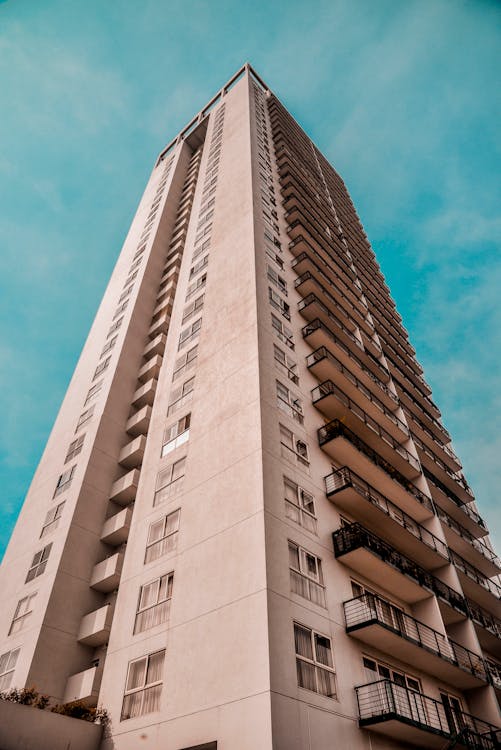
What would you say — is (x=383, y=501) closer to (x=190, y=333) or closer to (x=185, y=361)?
(x=185, y=361)

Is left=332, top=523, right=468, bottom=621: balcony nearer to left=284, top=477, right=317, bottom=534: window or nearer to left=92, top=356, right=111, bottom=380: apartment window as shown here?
left=284, top=477, right=317, bottom=534: window

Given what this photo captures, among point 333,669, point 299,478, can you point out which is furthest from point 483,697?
point 299,478

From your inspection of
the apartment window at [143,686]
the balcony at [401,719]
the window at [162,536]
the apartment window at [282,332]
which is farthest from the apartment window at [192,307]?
the balcony at [401,719]

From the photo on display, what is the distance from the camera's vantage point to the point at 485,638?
2830 centimetres

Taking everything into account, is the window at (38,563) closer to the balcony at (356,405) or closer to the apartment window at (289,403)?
the apartment window at (289,403)

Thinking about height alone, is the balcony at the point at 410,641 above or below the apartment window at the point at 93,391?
below

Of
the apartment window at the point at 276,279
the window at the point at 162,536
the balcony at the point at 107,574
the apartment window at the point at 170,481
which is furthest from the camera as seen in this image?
the apartment window at the point at 276,279

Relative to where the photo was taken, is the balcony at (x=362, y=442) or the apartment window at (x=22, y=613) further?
the apartment window at (x=22, y=613)

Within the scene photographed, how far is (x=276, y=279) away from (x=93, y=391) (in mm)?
15812

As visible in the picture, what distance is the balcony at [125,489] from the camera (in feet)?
102

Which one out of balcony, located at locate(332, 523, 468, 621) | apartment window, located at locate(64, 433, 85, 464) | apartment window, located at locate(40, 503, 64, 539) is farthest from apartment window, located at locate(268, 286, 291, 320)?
apartment window, located at locate(40, 503, 64, 539)

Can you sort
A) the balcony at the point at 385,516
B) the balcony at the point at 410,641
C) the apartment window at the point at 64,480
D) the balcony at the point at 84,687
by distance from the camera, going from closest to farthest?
the balcony at the point at 410,641
the balcony at the point at 84,687
the balcony at the point at 385,516
the apartment window at the point at 64,480

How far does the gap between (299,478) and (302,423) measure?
363 centimetres

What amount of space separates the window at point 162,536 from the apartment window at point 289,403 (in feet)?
21.8
